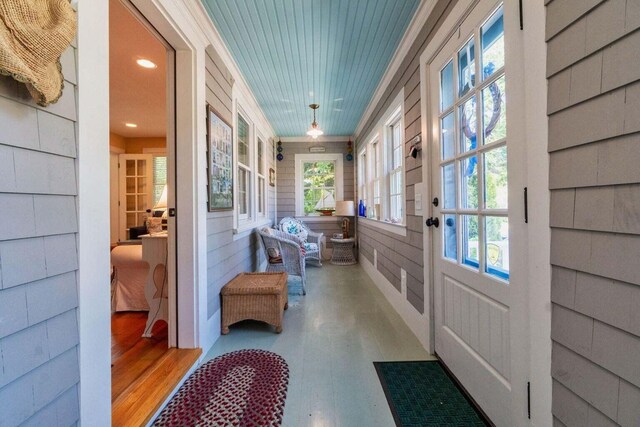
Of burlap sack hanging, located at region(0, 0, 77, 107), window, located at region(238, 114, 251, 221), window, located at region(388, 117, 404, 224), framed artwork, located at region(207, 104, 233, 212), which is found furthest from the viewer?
window, located at region(238, 114, 251, 221)

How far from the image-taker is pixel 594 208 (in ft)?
2.79

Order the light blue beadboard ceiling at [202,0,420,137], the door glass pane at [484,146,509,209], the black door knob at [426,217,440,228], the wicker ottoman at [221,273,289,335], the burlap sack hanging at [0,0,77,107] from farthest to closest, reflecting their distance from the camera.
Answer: the wicker ottoman at [221,273,289,335] < the light blue beadboard ceiling at [202,0,420,137] < the black door knob at [426,217,440,228] < the door glass pane at [484,146,509,209] < the burlap sack hanging at [0,0,77,107]

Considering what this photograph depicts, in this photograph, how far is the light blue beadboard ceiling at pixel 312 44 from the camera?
6.79 feet

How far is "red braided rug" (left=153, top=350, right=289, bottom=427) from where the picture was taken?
4.73ft

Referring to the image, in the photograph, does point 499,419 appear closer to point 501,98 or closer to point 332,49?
point 501,98

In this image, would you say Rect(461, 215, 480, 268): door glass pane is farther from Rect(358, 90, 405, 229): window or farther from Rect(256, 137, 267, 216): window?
Rect(256, 137, 267, 216): window

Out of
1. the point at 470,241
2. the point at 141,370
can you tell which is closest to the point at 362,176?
the point at 470,241

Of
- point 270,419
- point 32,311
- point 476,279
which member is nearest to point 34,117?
point 32,311

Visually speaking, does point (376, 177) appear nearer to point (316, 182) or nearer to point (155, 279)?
point (316, 182)

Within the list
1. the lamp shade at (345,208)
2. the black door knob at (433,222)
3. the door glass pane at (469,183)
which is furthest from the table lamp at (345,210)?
the door glass pane at (469,183)

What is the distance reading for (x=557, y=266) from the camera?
0.99 metres

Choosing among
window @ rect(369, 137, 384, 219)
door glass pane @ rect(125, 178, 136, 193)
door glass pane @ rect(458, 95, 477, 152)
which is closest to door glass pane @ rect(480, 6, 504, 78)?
door glass pane @ rect(458, 95, 477, 152)

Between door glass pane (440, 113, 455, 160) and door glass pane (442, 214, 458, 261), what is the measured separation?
0.42 m

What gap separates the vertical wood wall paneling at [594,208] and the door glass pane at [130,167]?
21.3 ft
